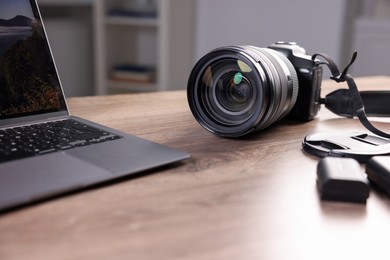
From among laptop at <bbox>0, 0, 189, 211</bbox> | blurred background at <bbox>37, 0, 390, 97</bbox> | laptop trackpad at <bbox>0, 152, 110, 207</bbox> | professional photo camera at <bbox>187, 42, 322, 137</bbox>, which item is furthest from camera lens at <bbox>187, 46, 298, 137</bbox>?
blurred background at <bbox>37, 0, 390, 97</bbox>

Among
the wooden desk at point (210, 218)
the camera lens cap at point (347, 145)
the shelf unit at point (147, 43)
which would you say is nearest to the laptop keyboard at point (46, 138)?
the wooden desk at point (210, 218)

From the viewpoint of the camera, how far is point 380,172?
57 cm

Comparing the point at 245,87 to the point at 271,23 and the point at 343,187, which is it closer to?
the point at 343,187

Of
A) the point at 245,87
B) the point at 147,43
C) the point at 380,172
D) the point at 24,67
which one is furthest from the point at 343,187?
the point at 147,43

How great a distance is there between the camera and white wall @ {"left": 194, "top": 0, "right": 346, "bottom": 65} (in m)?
2.37

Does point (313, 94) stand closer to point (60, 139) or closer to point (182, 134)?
point (182, 134)

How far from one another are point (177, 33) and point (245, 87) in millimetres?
1859

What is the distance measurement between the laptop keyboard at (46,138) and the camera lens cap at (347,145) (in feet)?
0.89

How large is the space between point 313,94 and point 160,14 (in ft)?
5.64

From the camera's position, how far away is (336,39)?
2365mm

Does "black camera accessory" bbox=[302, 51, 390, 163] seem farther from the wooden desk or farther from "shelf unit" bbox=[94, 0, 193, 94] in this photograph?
"shelf unit" bbox=[94, 0, 193, 94]

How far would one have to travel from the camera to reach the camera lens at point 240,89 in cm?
73

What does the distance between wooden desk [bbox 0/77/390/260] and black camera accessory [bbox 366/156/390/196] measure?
0.04 ft

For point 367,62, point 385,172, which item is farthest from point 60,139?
point 367,62
